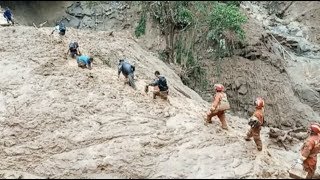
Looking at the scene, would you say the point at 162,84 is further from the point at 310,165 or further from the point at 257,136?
the point at 310,165

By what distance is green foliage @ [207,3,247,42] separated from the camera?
22.1 metres

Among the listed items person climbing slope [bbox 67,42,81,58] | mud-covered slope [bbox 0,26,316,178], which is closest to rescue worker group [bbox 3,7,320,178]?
mud-covered slope [bbox 0,26,316,178]

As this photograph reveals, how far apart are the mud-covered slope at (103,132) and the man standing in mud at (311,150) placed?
0.51 m

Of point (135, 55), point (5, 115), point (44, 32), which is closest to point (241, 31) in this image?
point (135, 55)

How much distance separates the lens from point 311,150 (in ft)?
32.0

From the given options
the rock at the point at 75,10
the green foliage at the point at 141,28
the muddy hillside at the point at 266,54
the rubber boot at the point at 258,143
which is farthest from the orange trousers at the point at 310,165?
the rock at the point at 75,10

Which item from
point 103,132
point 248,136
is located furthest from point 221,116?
point 103,132

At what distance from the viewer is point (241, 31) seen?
22.5 m

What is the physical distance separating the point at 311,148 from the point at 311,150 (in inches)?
4.4

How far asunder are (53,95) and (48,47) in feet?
12.7

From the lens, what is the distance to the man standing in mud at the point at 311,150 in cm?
969

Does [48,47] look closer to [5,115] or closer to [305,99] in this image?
[5,115]

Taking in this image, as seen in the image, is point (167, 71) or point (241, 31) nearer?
point (167, 71)

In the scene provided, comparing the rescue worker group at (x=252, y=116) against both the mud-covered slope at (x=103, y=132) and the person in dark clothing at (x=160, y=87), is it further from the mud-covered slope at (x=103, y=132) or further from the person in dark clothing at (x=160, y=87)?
the mud-covered slope at (x=103, y=132)
